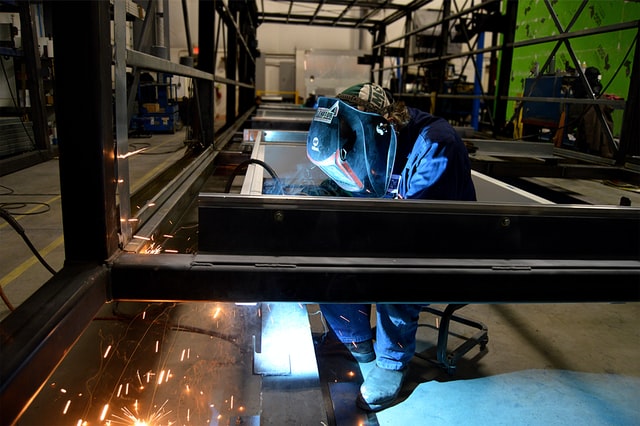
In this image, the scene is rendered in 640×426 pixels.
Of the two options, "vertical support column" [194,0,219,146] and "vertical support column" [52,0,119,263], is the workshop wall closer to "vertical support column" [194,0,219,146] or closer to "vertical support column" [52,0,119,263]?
"vertical support column" [194,0,219,146]

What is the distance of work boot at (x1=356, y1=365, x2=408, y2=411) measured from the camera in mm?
2182

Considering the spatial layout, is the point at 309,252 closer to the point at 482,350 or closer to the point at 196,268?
the point at 196,268

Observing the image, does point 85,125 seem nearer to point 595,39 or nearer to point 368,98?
point 368,98

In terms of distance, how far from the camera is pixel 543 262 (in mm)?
1438

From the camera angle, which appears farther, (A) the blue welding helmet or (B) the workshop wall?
(B) the workshop wall

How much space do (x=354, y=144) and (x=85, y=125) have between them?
2.97 feet

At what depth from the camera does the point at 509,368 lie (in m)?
2.53

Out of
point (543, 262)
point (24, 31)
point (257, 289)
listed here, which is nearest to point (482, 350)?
point (543, 262)

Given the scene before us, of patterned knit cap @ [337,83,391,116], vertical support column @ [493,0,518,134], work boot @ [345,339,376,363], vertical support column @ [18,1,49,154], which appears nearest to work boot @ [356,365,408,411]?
work boot @ [345,339,376,363]

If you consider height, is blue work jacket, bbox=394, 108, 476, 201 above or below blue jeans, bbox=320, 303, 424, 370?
above

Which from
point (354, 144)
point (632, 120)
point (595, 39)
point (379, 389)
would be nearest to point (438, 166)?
point (354, 144)

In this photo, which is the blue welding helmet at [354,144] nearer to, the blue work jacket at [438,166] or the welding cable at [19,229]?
the blue work jacket at [438,166]

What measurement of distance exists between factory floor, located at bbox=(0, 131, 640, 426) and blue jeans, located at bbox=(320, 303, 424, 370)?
0.55 feet

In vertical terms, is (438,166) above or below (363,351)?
above
